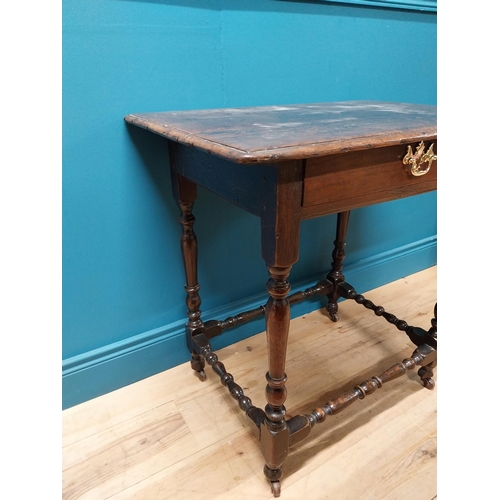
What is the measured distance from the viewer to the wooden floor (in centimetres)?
96

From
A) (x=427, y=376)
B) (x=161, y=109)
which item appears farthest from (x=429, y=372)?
(x=161, y=109)

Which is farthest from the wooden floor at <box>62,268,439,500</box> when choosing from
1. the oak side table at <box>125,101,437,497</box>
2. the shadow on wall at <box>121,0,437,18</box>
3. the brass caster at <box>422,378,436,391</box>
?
the shadow on wall at <box>121,0,437,18</box>

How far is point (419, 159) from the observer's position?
32.3 inches

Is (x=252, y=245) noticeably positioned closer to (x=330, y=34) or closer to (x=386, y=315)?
(x=386, y=315)

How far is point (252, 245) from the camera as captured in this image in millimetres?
1393

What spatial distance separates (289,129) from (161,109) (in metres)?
0.45

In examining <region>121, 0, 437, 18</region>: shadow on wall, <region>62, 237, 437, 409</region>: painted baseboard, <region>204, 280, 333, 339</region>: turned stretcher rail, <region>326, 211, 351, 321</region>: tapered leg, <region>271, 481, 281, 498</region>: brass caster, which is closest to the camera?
<region>271, 481, 281, 498</region>: brass caster

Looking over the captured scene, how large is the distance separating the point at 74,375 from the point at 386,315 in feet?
3.32

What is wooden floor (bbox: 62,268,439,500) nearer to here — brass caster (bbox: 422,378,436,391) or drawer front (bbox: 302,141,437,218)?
brass caster (bbox: 422,378,436,391)

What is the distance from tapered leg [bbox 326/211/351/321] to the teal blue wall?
0.30 feet

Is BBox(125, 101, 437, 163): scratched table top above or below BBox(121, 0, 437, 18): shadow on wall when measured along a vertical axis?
below

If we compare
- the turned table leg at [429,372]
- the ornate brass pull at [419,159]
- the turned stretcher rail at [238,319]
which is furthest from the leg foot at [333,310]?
the ornate brass pull at [419,159]

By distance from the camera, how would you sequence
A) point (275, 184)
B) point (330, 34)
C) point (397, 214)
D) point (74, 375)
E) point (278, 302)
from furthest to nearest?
1. point (397, 214)
2. point (330, 34)
3. point (74, 375)
4. point (278, 302)
5. point (275, 184)
